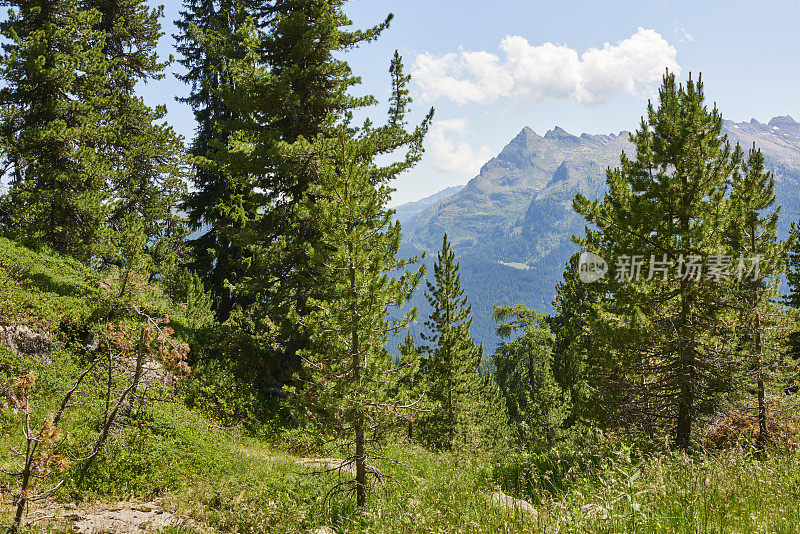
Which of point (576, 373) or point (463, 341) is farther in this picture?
point (576, 373)

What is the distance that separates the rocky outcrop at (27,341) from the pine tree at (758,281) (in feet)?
57.3

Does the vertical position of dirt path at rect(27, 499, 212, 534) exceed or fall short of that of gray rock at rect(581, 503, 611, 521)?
it falls short

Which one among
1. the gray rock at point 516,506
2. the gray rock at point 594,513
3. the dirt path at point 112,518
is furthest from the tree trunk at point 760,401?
the dirt path at point 112,518

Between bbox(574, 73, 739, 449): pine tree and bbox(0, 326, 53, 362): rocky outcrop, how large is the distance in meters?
14.5

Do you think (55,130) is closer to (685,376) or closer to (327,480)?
(327,480)

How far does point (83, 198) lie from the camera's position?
15.4 meters

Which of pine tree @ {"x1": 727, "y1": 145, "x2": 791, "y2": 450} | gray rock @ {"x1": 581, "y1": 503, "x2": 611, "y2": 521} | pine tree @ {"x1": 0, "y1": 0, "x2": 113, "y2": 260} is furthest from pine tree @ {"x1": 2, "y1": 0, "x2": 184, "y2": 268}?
pine tree @ {"x1": 727, "y1": 145, "x2": 791, "y2": 450}

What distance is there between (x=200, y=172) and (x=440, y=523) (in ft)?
69.2

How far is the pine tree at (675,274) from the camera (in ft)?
33.1

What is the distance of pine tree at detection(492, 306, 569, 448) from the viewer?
2458cm

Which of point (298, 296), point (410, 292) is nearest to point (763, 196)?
point (410, 292)

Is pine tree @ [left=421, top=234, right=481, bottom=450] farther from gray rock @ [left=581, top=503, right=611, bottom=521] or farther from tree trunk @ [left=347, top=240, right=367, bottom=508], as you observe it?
gray rock @ [left=581, top=503, right=611, bottom=521]

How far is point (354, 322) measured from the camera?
684cm

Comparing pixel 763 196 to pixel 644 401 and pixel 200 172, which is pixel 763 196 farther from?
pixel 200 172
